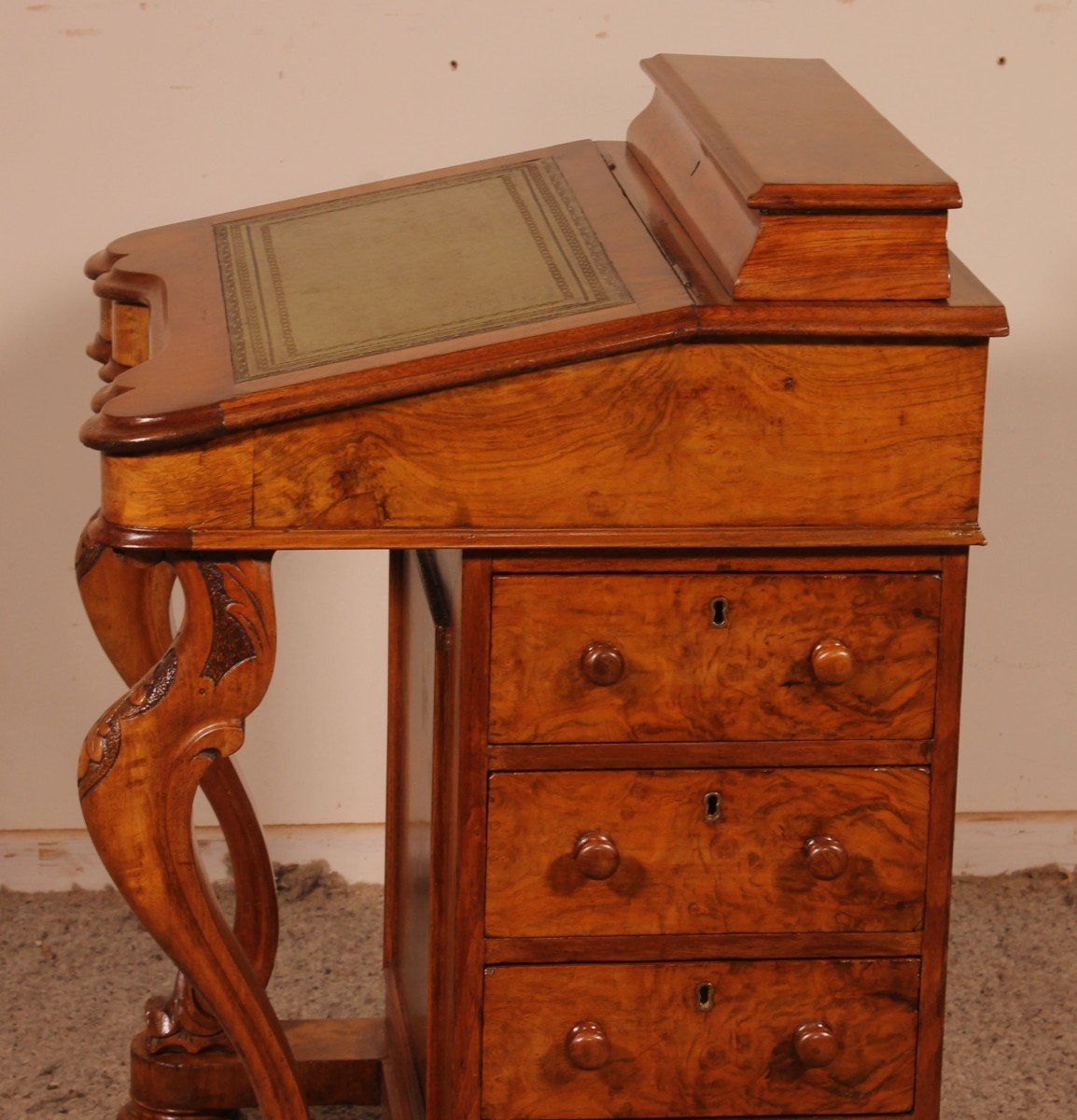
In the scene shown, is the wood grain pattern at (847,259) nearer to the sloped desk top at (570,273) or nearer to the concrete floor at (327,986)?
the sloped desk top at (570,273)

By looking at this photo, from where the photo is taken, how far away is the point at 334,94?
2781 millimetres

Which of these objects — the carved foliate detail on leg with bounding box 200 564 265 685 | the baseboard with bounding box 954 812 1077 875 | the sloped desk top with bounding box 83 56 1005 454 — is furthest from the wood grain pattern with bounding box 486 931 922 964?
the baseboard with bounding box 954 812 1077 875

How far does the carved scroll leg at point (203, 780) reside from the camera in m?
2.17

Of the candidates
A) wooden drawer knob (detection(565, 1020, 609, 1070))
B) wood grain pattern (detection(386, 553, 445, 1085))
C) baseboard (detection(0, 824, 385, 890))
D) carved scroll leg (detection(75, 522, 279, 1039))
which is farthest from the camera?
baseboard (detection(0, 824, 385, 890))

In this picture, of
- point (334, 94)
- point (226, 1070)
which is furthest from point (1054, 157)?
point (226, 1070)

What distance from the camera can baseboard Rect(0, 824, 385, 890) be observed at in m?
3.04

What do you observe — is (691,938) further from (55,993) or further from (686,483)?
(55,993)

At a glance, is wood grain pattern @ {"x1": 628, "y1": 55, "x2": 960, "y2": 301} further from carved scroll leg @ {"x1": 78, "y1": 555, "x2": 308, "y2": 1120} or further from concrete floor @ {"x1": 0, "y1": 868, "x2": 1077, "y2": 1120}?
concrete floor @ {"x1": 0, "y1": 868, "x2": 1077, "y2": 1120}

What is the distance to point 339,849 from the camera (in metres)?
3.10

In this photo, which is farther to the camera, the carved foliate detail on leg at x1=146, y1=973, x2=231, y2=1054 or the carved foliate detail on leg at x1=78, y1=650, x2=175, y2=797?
the carved foliate detail on leg at x1=146, y1=973, x2=231, y2=1054

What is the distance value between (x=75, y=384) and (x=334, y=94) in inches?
24.1

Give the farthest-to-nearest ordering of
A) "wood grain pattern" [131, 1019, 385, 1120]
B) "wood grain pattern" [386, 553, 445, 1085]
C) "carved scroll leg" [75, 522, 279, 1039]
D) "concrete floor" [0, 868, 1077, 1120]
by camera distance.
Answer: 1. "concrete floor" [0, 868, 1077, 1120]
2. "wood grain pattern" [131, 1019, 385, 1120]
3. "carved scroll leg" [75, 522, 279, 1039]
4. "wood grain pattern" [386, 553, 445, 1085]

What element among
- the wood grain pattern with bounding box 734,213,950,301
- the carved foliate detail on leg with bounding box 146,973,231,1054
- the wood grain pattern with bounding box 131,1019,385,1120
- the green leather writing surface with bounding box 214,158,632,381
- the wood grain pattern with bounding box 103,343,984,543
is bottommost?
the wood grain pattern with bounding box 131,1019,385,1120

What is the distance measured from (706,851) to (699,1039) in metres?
0.19
